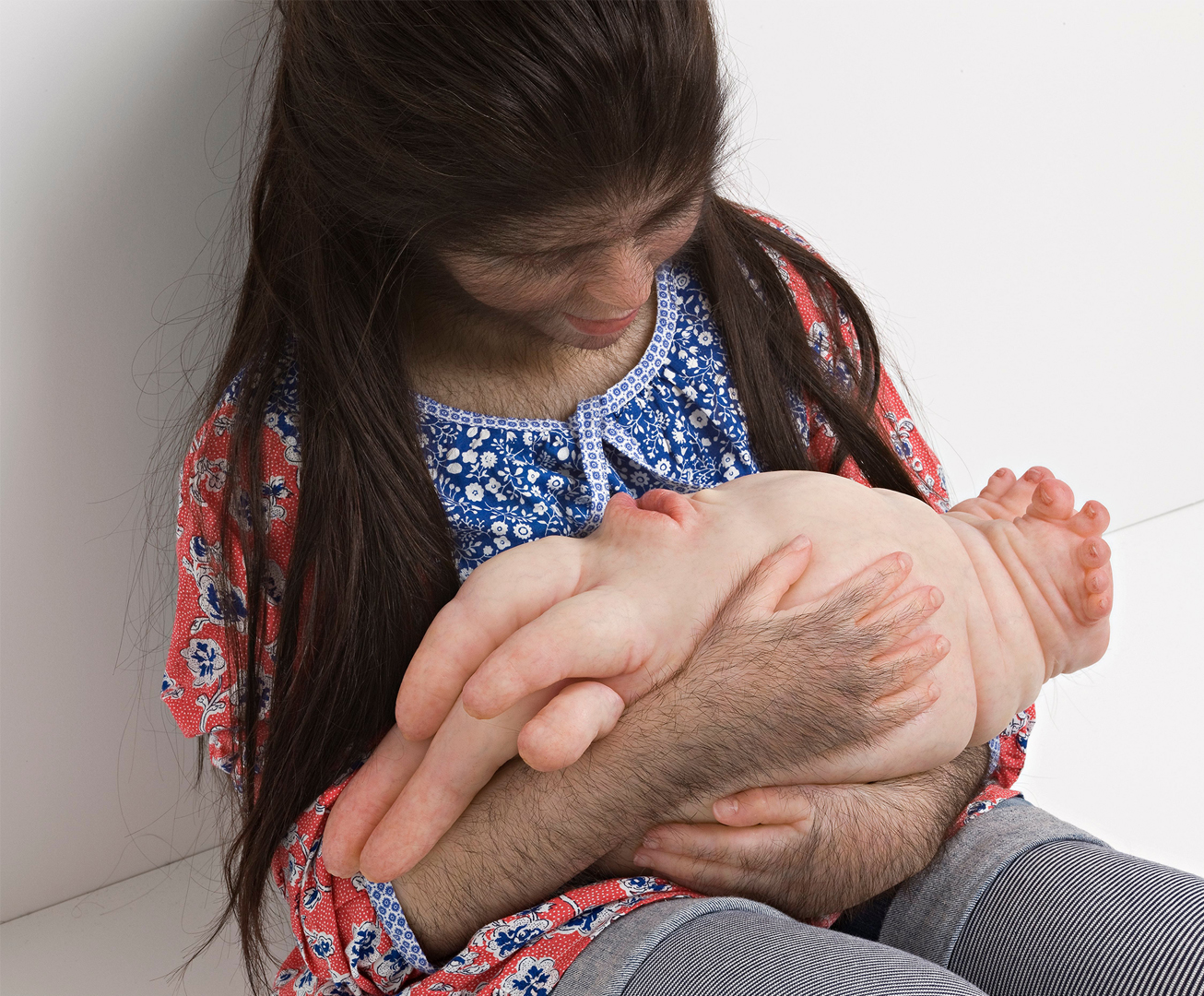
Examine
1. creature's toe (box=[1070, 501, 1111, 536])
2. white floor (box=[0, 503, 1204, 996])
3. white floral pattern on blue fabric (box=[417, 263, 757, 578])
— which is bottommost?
white floor (box=[0, 503, 1204, 996])

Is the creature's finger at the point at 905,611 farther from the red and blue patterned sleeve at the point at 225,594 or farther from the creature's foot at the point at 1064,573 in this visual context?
the red and blue patterned sleeve at the point at 225,594

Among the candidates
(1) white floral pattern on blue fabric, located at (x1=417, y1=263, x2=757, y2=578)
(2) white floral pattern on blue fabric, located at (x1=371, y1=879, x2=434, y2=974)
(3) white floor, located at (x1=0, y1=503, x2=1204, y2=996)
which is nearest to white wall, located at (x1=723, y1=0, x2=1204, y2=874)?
(3) white floor, located at (x1=0, y1=503, x2=1204, y2=996)

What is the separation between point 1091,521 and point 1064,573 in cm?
7

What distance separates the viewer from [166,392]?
1.16 metres

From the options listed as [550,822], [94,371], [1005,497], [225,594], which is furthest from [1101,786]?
[94,371]

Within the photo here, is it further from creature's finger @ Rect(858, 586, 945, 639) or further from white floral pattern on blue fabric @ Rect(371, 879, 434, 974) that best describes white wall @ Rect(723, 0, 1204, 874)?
white floral pattern on blue fabric @ Rect(371, 879, 434, 974)

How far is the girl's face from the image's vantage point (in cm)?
82

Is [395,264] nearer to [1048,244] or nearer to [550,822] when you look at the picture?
[550,822]

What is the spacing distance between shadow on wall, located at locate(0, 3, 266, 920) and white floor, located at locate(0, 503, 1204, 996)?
0.08 metres

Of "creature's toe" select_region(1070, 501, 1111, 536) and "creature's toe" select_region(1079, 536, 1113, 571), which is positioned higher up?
"creature's toe" select_region(1070, 501, 1111, 536)

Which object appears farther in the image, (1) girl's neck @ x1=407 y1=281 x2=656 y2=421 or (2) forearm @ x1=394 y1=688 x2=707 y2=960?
(1) girl's neck @ x1=407 y1=281 x2=656 y2=421

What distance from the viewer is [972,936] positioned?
96 centimetres

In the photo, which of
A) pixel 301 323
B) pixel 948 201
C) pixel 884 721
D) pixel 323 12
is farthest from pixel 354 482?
pixel 948 201

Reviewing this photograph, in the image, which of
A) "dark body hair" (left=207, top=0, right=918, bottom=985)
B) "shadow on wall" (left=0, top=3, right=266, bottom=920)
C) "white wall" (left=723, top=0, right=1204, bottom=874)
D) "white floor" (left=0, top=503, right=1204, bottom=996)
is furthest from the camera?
"white wall" (left=723, top=0, right=1204, bottom=874)
